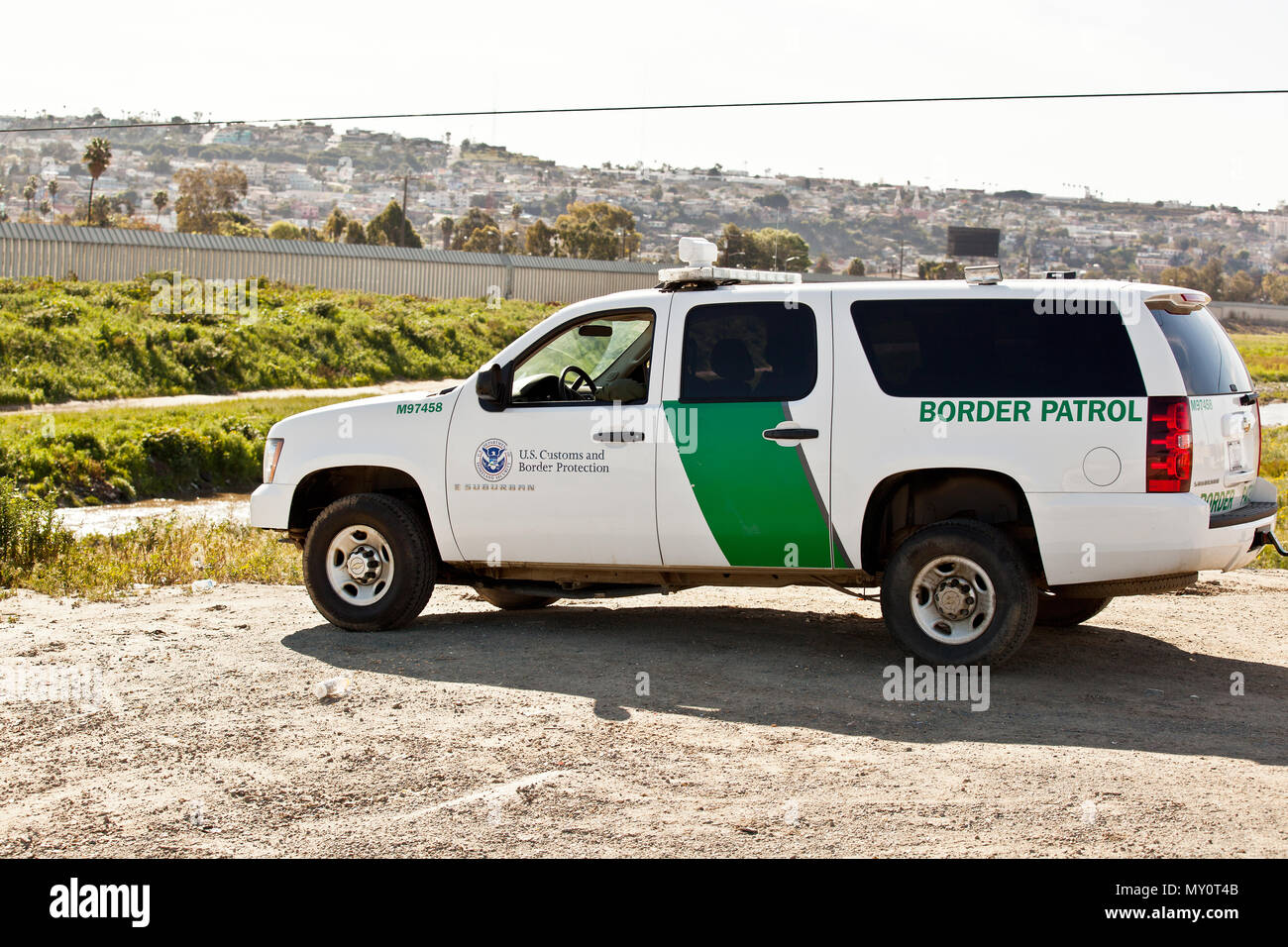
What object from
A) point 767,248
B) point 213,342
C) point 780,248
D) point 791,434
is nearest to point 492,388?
point 791,434

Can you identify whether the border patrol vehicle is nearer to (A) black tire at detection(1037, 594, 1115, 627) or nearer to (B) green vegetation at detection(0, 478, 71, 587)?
(A) black tire at detection(1037, 594, 1115, 627)

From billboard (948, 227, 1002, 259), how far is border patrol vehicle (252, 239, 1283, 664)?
79512mm

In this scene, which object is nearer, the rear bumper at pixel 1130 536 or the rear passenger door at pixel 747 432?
the rear bumper at pixel 1130 536

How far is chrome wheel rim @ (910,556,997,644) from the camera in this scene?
301 inches

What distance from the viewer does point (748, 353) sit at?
8.12 metres

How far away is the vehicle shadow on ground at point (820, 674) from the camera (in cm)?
675

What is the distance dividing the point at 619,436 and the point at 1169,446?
3.10 metres

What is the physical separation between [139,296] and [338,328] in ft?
19.8

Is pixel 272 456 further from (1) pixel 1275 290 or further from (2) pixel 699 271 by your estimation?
(1) pixel 1275 290

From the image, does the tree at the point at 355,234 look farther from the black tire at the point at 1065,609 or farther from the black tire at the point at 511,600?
the black tire at the point at 1065,609

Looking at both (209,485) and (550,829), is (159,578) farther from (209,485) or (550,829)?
(209,485)

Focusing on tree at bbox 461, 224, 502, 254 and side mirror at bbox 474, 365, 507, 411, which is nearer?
side mirror at bbox 474, 365, 507, 411

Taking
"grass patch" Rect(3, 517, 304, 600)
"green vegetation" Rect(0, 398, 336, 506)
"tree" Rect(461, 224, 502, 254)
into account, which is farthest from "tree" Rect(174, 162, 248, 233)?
"grass patch" Rect(3, 517, 304, 600)

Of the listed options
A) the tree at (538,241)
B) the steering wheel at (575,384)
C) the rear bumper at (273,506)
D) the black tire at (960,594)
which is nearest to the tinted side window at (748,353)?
the steering wheel at (575,384)
